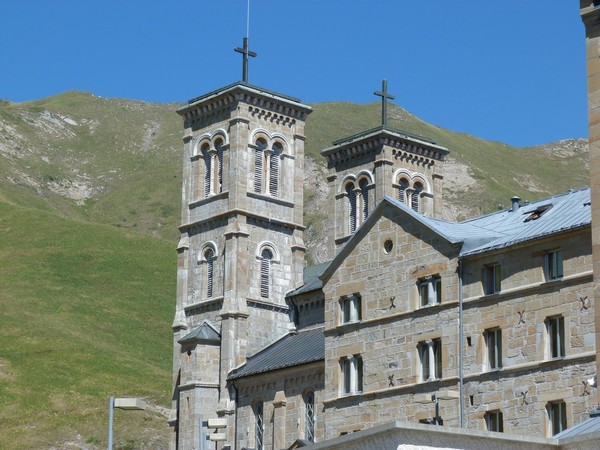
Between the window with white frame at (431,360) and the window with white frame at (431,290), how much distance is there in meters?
1.55

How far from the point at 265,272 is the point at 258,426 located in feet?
33.8

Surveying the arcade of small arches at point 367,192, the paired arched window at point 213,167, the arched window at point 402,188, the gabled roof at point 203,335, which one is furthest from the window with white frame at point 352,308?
the arched window at point 402,188

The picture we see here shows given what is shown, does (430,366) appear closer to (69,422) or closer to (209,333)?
(209,333)

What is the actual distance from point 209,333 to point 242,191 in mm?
8421

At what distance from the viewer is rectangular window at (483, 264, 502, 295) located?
58.5 meters

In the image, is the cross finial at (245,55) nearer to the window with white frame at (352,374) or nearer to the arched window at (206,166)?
the arched window at (206,166)

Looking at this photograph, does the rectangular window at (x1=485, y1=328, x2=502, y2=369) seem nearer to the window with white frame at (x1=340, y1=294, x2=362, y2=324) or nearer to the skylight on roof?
the skylight on roof

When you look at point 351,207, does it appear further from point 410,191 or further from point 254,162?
point 254,162

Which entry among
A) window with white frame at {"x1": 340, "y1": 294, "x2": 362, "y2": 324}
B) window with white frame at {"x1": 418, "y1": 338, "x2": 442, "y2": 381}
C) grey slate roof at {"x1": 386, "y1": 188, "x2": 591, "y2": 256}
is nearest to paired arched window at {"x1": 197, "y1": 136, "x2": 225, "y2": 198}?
window with white frame at {"x1": 340, "y1": 294, "x2": 362, "y2": 324}

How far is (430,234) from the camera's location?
61.2m

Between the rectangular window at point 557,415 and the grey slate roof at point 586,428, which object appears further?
the rectangular window at point 557,415

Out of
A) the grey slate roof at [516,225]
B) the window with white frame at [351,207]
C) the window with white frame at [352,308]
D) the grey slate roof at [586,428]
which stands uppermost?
the window with white frame at [351,207]

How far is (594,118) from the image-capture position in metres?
40.6

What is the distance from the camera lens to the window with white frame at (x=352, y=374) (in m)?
64.1
